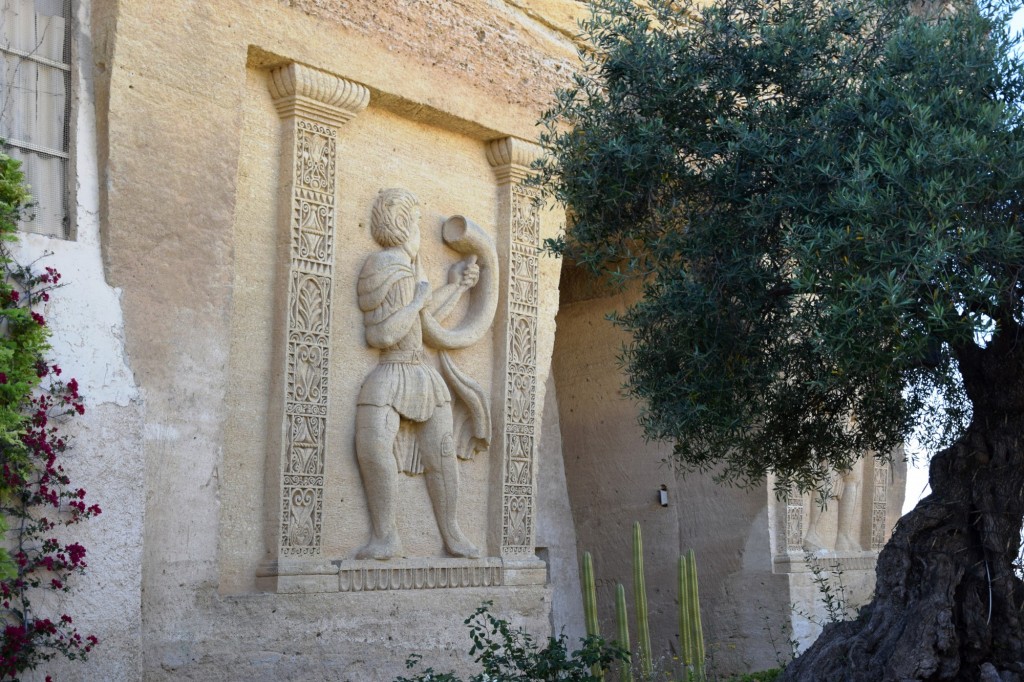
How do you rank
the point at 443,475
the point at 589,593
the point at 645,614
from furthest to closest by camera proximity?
the point at 645,614
the point at 589,593
the point at 443,475

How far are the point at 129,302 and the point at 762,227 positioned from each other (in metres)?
3.06

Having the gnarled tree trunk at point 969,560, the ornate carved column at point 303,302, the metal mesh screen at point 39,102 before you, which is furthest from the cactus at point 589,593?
the metal mesh screen at point 39,102

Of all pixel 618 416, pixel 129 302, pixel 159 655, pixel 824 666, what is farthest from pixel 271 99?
pixel 618 416

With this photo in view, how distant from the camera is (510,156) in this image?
838 cm

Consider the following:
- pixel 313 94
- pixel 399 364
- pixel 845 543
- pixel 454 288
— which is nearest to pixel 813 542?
pixel 845 543

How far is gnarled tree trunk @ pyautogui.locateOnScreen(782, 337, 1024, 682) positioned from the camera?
17.3 feet

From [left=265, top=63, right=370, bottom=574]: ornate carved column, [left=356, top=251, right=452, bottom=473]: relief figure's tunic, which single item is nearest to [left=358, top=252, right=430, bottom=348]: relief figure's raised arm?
[left=356, top=251, right=452, bottom=473]: relief figure's tunic

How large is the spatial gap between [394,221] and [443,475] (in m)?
1.64

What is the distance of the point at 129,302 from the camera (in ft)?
19.6

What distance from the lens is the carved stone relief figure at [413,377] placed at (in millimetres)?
7355

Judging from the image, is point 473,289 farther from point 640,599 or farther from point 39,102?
point 39,102

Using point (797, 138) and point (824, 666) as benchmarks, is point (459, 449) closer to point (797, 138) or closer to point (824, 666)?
point (824, 666)

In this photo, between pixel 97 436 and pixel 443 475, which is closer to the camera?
pixel 97 436

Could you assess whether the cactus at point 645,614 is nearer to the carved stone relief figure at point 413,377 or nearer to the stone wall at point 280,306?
the stone wall at point 280,306
